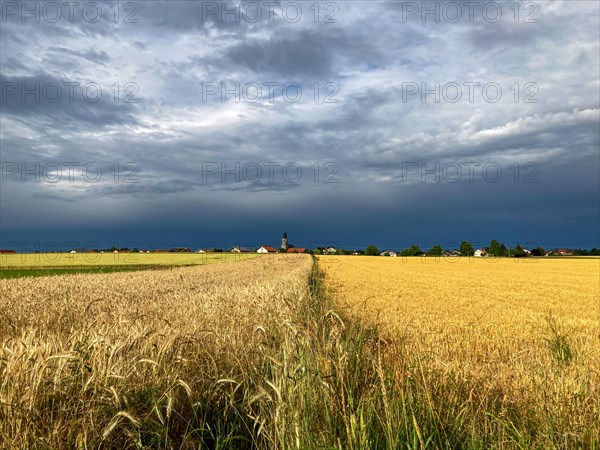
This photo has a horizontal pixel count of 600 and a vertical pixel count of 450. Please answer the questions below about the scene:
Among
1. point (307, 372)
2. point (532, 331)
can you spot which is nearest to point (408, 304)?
→ point (532, 331)

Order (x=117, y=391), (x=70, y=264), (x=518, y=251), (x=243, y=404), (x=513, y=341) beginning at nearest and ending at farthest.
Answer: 1. (x=117, y=391)
2. (x=243, y=404)
3. (x=513, y=341)
4. (x=70, y=264)
5. (x=518, y=251)

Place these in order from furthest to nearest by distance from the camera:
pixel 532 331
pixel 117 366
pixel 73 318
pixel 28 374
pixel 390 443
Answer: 1. pixel 532 331
2. pixel 73 318
3. pixel 117 366
4. pixel 28 374
5. pixel 390 443

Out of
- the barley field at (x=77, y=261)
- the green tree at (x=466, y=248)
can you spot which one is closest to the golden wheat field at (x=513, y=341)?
the barley field at (x=77, y=261)

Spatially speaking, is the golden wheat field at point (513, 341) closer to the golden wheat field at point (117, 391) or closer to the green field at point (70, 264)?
the golden wheat field at point (117, 391)

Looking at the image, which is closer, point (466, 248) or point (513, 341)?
point (513, 341)

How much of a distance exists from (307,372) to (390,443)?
0.72 metres

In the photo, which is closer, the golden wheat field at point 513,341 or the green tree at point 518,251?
the golden wheat field at point 513,341

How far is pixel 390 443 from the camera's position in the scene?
274 centimetres

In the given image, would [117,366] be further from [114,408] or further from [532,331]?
[532,331]

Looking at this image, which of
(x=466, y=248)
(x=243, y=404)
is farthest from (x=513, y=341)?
(x=466, y=248)

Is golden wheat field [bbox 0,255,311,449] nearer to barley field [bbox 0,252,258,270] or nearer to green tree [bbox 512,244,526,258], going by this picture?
barley field [bbox 0,252,258,270]

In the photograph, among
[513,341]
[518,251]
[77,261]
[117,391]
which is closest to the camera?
[117,391]

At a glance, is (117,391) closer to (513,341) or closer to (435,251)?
(513,341)

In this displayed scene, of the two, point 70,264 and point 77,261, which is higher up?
point 77,261
